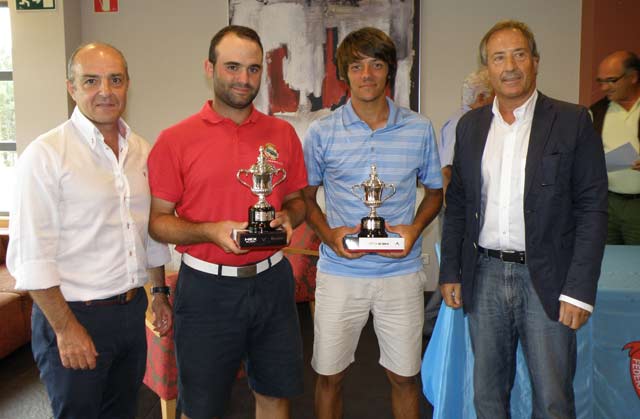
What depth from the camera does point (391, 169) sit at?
220 centimetres

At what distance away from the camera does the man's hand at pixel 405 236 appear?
2.09m

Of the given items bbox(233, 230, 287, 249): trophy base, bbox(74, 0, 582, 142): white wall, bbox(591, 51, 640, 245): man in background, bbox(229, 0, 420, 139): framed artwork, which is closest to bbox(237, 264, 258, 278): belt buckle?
bbox(233, 230, 287, 249): trophy base

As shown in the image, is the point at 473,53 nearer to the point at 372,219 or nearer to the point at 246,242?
the point at 372,219

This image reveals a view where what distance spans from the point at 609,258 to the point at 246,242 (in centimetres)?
186

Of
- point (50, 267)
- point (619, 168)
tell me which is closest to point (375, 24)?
point (619, 168)

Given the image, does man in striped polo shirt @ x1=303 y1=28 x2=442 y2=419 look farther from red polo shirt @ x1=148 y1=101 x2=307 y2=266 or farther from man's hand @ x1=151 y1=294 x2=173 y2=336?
man's hand @ x1=151 y1=294 x2=173 y2=336

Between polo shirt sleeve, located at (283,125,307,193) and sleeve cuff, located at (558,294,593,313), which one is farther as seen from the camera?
polo shirt sleeve, located at (283,125,307,193)

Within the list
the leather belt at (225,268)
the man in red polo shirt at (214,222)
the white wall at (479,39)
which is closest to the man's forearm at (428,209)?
the man in red polo shirt at (214,222)

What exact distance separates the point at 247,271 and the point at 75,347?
599 millimetres

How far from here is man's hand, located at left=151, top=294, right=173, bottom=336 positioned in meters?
2.14

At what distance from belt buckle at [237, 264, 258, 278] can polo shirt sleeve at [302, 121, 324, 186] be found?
50 cm

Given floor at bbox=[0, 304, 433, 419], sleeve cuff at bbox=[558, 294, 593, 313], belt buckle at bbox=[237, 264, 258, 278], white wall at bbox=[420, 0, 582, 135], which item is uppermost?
white wall at bbox=[420, 0, 582, 135]

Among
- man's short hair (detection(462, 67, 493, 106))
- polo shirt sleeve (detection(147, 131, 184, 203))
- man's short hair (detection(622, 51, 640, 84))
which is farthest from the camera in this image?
man's short hair (detection(462, 67, 493, 106))

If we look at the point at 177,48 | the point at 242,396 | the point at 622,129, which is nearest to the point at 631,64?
the point at 622,129
